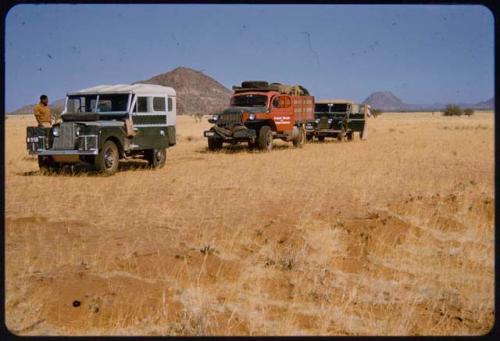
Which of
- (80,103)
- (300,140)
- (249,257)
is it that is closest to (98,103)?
(80,103)

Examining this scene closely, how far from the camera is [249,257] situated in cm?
574

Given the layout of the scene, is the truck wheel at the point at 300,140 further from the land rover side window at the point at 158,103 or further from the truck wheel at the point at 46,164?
the truck wheel at the point at 46,164

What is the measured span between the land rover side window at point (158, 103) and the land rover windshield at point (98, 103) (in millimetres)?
824

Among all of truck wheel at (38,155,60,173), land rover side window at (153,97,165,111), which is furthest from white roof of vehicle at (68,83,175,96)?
truck wheel at (38,155,60,173)

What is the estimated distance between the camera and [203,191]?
32.0ft

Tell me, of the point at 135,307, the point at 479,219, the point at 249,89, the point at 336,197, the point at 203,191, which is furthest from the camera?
the point at 249,89

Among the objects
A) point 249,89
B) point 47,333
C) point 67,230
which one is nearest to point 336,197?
point 67,230

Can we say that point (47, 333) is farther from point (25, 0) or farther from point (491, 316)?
point (491, 316)

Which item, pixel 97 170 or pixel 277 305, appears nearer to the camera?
pixel 277 305

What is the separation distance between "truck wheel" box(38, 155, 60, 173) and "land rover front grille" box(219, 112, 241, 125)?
6.19m

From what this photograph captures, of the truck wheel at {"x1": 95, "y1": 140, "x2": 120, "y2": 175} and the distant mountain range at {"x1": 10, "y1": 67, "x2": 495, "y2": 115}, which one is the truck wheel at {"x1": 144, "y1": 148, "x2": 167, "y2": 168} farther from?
the distant mountain range at {"x1": 10, "y1": 67, "x2": 495, "y2": 115}

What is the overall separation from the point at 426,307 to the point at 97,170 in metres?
8.44

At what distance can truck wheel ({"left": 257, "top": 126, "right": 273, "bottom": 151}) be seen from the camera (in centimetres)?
1711

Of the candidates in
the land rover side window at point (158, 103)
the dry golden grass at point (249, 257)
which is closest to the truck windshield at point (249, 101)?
the land rover side window at point (158, 103)
